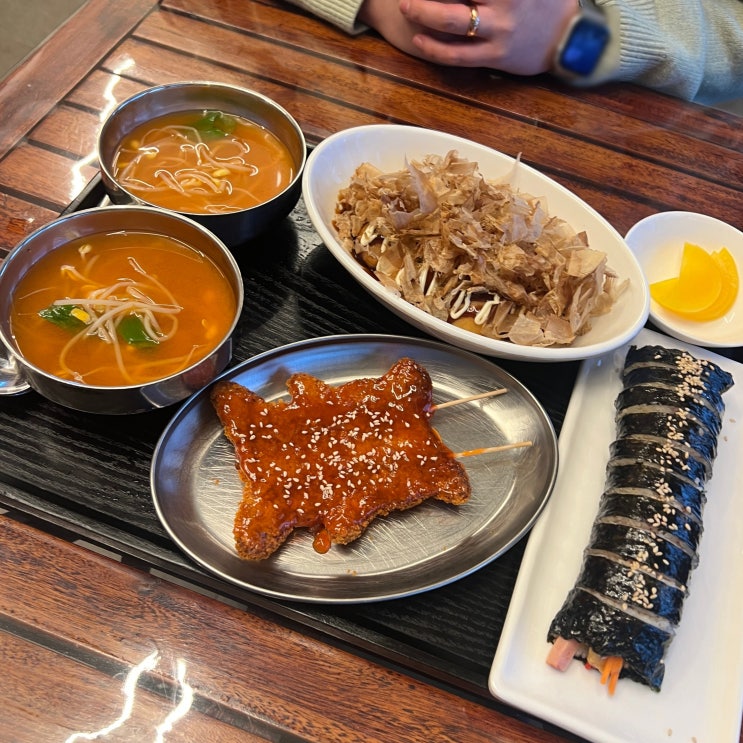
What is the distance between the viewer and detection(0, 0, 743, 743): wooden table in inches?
56.5

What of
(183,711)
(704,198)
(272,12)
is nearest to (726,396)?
(704,198)

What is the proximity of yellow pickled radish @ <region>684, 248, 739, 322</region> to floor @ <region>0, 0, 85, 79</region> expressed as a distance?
387 centimetres

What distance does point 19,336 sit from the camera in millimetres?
1673

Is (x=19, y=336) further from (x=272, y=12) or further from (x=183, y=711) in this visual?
(x=272, y=12)

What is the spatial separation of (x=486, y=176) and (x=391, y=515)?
1.27 meters

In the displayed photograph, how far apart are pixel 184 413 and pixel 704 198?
2148 mm

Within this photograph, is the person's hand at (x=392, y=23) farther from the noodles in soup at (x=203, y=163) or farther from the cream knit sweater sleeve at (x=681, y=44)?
the noodles in soup at (x=203, y=163)

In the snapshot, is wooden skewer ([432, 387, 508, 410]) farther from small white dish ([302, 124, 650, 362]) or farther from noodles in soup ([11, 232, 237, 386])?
noodles in soup ([11, 232, 237, 386])

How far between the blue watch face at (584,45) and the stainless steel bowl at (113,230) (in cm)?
187

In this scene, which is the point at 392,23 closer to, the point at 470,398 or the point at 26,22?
the point at 470,398

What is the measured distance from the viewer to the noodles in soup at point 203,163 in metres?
2.06

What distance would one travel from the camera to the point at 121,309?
175cm

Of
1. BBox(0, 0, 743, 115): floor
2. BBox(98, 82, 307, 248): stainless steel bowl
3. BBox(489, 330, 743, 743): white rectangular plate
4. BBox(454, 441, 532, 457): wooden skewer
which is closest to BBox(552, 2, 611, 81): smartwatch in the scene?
BBox(98, 82, 307, 248): stainless steel bowl

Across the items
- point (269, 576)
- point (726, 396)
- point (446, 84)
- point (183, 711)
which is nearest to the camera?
point (183, 711)
